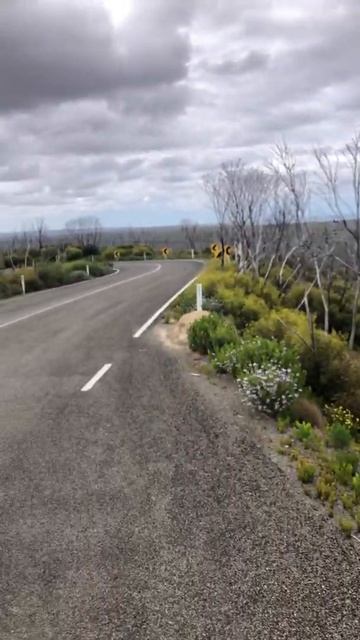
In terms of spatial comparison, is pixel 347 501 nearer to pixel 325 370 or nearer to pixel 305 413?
pixel 305 413

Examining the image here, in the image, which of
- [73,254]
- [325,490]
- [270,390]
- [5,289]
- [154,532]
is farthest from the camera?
[73,254]

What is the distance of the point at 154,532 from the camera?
488 centimetres

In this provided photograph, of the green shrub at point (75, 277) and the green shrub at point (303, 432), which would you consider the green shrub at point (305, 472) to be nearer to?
the green shrub at point (303, 432)

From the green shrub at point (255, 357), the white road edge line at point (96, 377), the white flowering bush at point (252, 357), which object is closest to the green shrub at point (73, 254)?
the white road edge line at point (96, 377)

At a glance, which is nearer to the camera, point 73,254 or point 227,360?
point 227,360

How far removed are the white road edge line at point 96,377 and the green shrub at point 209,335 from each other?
5.97 feet

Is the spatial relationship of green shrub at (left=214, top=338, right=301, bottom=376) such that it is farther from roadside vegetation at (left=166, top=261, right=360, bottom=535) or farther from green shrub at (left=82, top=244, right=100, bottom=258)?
green shrub at (left=82, top=244, right=100, bottom=258)

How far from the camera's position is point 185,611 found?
392 cm

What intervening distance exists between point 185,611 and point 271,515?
148 centimetres

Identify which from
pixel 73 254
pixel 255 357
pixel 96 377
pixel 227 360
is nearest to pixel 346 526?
pixel 255 357

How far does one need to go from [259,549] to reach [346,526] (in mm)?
786

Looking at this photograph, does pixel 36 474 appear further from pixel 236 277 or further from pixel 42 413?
pixel 236 277

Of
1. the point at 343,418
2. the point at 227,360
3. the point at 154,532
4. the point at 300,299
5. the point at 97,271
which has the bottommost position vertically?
the point at 300,299

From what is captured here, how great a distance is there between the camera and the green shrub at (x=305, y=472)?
5.89 metres
